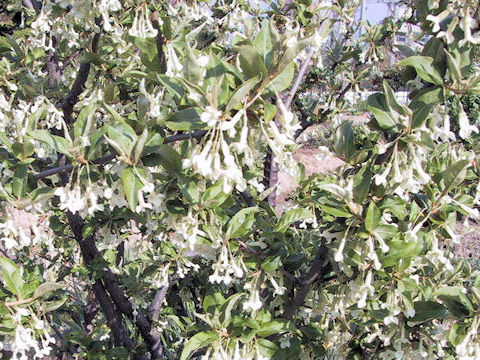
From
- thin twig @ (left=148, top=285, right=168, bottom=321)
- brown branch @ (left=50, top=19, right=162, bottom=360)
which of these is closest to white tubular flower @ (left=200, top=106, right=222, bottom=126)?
brown branch @ (left=50, top=19, right=162, bottom=360)

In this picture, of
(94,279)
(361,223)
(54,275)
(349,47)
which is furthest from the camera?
(54,275)

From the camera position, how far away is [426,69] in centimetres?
90

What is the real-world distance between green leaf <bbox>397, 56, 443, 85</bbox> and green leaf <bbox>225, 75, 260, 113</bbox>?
0.30 meters

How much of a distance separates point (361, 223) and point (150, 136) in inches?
19.1

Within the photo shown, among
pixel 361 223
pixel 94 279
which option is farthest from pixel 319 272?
pixel 94 279

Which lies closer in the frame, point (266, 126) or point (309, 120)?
point (266, 126)

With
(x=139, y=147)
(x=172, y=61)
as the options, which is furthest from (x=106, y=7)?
(x=139, y=147)

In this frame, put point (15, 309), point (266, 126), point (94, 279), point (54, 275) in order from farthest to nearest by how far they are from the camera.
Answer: point (54, 275)
point (94, 279)
point (15, 309)
point (266, 126)

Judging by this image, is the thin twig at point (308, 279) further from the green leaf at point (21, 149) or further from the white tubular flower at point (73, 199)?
the green leaf at point (21, 149)

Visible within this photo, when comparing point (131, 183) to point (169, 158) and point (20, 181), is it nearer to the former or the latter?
point (169, 158)

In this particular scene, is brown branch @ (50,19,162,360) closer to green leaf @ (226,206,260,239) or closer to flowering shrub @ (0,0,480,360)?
flowering shrub @ (0,0,480,360)

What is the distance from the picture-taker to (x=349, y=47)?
243cm

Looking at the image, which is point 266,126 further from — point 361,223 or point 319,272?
point 319,272

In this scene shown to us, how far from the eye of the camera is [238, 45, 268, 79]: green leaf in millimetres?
796
